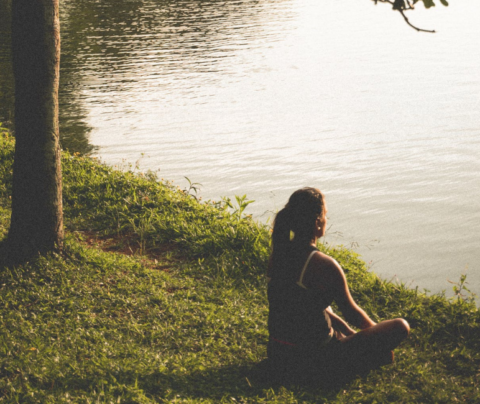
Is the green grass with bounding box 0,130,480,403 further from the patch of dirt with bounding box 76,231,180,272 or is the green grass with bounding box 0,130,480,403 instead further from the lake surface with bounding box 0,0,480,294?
the lake surface with bounding box 0,0,480,294

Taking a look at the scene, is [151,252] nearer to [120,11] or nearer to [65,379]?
[65,379]

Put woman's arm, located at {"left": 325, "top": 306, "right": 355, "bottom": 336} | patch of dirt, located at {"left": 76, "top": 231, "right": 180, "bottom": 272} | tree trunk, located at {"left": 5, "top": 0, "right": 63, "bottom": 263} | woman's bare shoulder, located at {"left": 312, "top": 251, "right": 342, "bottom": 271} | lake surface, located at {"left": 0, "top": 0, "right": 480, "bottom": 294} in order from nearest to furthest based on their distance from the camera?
woman's bare shoulder, located at {"left": 312, "top": 251, "right": 342, "bottom": 271}
woman's arm, located at {"left": 325, "top": 306, "right": 355, "bottom": 336}
tree trunk, located at {"left": 5, "top": 0, "right": 63, "bottom": 263}
patch of dirt, located at {"left": 76, "top": 231, "right": 180, "bottom": 272}
lake surface, located at {"left": 0, "top": 0, "right": 480, "bottom": 294}

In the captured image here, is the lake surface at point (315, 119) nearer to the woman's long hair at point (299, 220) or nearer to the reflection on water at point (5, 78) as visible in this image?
the reflection on water at point (5, 78)

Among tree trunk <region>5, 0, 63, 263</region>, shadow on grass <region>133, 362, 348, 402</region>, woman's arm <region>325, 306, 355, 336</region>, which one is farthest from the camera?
tree trunk <region>5, 0, 63, 263</region>

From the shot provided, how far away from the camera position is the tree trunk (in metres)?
5.21

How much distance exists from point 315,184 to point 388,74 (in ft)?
33.7

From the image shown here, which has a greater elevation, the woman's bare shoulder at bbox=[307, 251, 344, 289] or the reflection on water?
the woman's bare shoulder at bbox=[307, 251, 344, 289]

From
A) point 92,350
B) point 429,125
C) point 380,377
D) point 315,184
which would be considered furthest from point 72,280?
point 429,125

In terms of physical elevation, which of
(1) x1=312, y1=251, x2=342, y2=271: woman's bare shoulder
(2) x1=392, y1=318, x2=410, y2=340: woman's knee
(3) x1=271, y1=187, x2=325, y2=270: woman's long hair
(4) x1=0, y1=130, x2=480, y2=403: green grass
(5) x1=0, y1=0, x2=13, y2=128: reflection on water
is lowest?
(5) x1=0, y1=0, x2=13, y2=128: reflection on water

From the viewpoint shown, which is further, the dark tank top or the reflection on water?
the reflection on water

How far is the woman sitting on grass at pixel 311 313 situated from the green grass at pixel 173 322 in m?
0.21

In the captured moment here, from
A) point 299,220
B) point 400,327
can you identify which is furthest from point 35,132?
point 400,327

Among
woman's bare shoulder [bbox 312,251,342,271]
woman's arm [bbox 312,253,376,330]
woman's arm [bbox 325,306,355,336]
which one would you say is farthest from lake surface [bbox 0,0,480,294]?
woman's bare shoulder [bbox 312,251,342,271]

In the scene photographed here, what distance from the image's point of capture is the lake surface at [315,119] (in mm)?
8727
